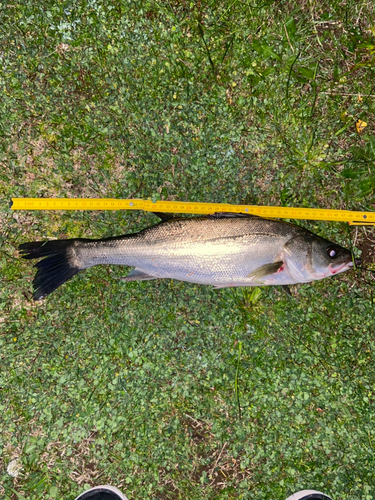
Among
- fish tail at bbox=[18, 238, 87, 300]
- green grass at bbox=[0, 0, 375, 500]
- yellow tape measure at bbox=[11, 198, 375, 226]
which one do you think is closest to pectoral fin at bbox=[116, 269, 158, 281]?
green grass at bbox=[0, 0, 375, 500]

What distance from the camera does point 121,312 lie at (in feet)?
12.7

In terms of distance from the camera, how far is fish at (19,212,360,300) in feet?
11.2

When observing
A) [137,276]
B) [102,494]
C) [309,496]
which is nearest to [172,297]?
[137,276]

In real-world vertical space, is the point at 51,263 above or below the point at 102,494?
above

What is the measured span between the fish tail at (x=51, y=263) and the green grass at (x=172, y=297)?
257 millimetres

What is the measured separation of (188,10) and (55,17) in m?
1.50

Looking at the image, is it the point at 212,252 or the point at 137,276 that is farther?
the point at 137,276

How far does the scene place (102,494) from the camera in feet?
12.2

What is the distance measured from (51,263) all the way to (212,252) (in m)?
1.71

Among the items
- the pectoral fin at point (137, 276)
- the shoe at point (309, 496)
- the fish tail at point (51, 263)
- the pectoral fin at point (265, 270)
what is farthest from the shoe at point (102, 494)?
the pectoral fin at point (265, 270)

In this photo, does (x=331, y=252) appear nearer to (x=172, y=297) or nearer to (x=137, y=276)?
(x=172, y=297)

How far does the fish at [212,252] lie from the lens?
342cm

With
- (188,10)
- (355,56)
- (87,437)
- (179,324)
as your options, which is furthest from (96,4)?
(87,437)

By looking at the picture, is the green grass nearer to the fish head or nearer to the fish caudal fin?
the fish caudal fin
